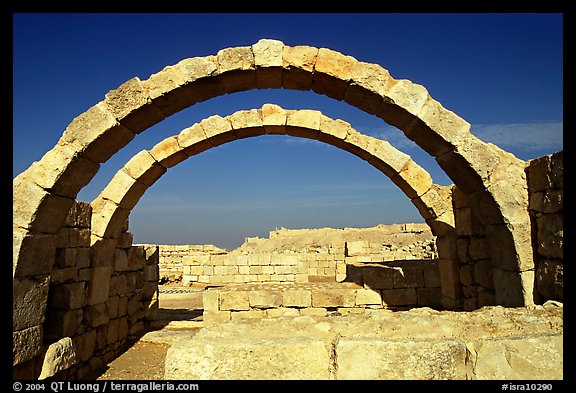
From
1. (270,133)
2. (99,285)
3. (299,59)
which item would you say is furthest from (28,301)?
(270,133)

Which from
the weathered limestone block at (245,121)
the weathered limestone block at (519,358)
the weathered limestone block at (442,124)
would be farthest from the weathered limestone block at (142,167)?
the weathered limestone block at (519,358)

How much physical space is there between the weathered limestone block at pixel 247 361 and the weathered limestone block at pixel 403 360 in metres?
0.14

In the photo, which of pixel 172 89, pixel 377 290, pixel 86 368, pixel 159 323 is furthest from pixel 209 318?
pixel 172 89

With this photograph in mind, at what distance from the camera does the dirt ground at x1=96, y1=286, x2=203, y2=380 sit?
21.8ft

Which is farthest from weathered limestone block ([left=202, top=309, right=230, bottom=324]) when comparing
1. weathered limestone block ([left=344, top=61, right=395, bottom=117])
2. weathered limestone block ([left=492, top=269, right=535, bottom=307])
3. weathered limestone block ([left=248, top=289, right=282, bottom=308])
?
weathered limestone block ([left=344, top=61, right=395, bottom=117])

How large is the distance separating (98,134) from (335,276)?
43.6 feet

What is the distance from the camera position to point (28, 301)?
4598mm

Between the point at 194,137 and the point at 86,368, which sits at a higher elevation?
the point at 194,137

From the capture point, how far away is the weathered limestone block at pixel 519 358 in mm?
2230

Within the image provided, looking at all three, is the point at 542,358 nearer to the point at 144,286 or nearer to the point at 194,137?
the point at 194,137

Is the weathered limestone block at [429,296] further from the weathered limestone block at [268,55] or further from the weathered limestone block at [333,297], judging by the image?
the weathered limestone block at [268,55]

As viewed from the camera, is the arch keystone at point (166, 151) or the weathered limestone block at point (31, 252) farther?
the arch keystone at point (166, 151)

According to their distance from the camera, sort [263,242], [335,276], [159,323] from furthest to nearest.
Answer: [263,242] → [335,276] → [159,323]

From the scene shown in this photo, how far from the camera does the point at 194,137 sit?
783 centimetres
